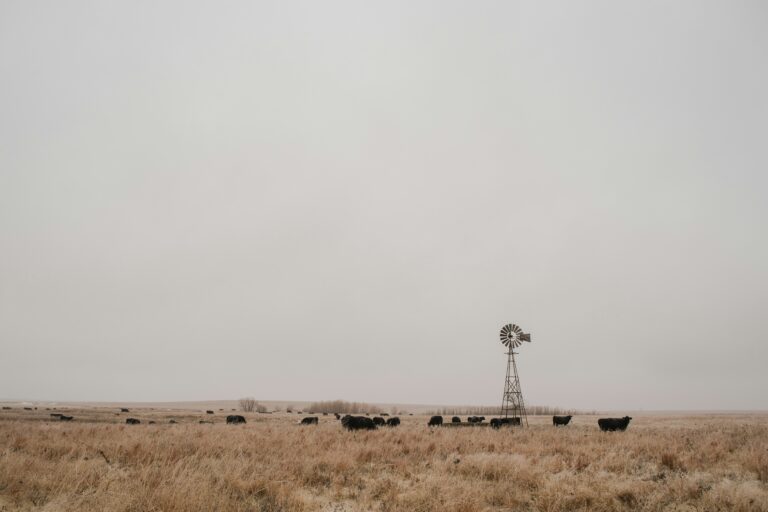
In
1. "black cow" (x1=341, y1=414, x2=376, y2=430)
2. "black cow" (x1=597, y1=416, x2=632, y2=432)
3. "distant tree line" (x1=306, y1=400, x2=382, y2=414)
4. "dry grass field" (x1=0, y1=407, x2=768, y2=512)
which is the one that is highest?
"dry grass field" (x1=0, y1=407, x2=768, y2=512)

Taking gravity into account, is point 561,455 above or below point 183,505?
below

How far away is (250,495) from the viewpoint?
361 inches

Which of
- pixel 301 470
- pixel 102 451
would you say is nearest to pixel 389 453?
pixel 301 470

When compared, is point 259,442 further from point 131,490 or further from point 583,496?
point 583,496

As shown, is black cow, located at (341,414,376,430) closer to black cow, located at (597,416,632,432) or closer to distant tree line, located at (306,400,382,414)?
black cow, located at (597,416,632,432)

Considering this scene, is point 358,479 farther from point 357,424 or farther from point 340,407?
point 340,407

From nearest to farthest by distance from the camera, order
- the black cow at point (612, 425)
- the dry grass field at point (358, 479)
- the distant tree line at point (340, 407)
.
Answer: the dry grass field at point (358, 479), the black cow at point (612, 425), the distant tree line at point (340, 407)

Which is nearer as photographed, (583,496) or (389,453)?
(583,496)

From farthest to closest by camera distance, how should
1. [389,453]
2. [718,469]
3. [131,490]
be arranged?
[389,453] → [718,469] → [131,490]

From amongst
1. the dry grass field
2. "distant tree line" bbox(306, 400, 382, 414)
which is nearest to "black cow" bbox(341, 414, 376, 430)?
the dry grass field

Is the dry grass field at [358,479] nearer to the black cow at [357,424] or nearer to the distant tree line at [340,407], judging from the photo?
the black cow at [357,424]

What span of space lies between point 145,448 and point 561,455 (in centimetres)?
1438

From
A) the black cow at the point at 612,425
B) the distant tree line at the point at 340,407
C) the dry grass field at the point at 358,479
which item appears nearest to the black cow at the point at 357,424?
the dry grass field at the point at 358,479

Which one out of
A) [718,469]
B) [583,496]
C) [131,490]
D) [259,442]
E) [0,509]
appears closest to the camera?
[0,509]
